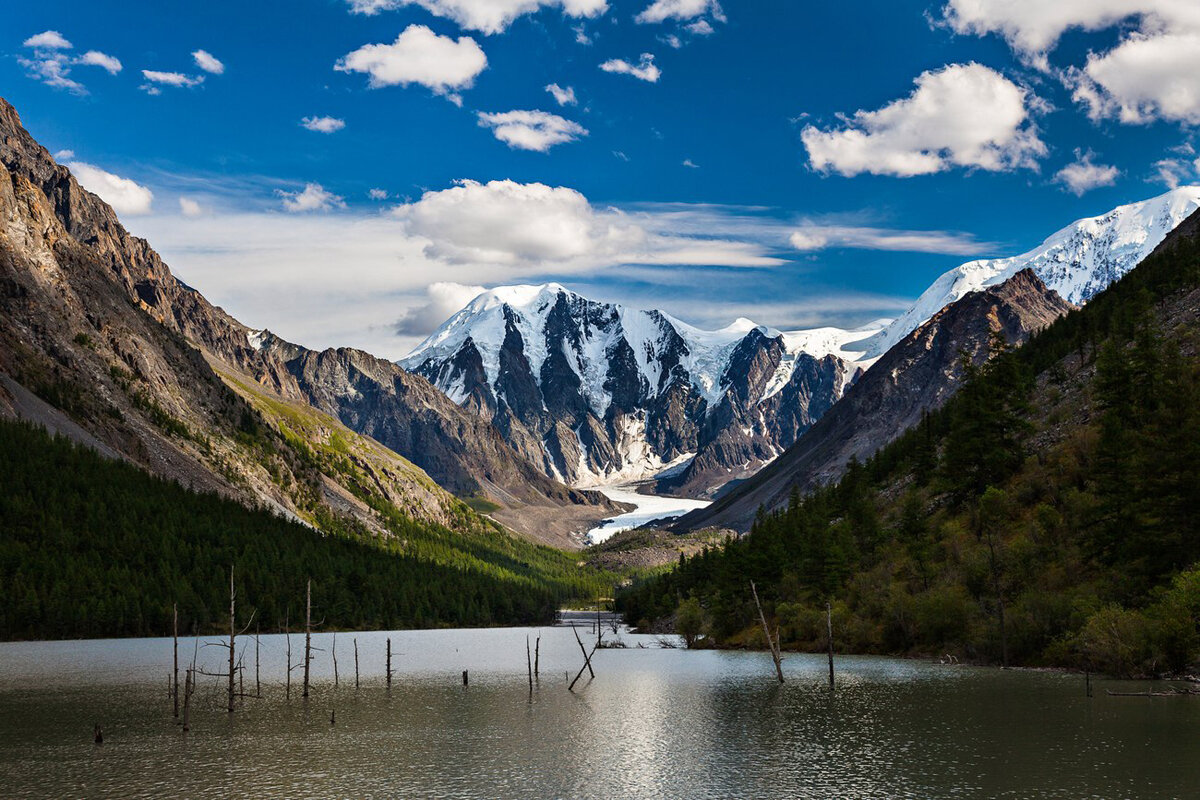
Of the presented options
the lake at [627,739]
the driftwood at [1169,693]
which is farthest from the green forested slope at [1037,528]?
the lake at [627,739]

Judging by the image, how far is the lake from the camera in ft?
155

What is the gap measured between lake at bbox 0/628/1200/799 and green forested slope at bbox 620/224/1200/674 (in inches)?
273

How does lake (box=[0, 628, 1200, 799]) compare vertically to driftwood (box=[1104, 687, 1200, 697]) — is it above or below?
below

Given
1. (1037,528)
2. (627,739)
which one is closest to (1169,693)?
(627,739)

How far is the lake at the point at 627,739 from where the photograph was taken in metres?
47.2

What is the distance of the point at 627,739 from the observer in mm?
62312

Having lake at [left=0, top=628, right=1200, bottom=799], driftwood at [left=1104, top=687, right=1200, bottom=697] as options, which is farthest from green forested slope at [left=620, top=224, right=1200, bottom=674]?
lake at [left=0, top=628, right=1200, bottom=799]

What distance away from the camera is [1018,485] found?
388 feet

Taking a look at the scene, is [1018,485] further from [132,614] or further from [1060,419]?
[132,614]

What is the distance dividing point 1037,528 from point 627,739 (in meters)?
60.4

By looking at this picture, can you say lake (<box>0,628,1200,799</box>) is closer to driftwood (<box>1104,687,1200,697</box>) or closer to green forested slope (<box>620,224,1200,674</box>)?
driftwood (<box>1104,687,1200,697</box>)

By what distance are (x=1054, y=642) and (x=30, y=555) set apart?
6656 inches

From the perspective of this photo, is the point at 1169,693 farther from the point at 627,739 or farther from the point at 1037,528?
the point at 1037,528

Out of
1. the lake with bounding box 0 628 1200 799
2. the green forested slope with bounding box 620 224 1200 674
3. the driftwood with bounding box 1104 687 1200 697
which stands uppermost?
the green forested slope with bounding box 620 224 1200 674
